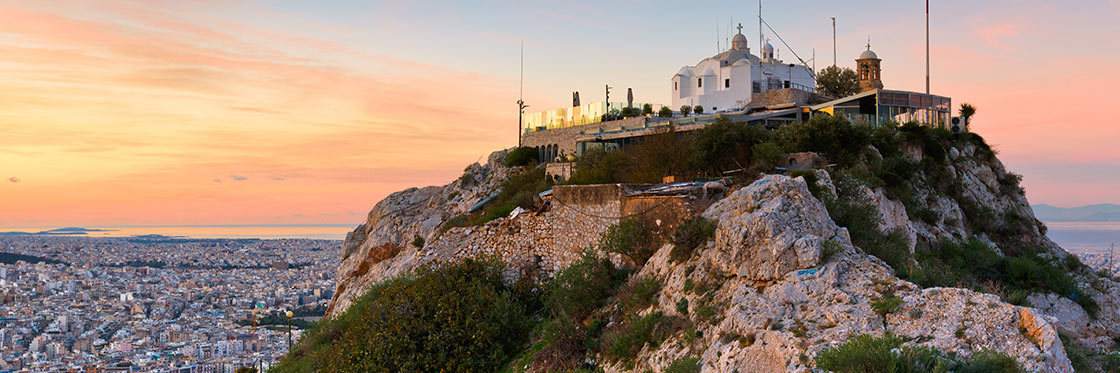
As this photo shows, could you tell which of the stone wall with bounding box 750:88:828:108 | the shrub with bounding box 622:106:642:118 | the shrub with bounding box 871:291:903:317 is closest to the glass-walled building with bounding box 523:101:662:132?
the shrub with bounding box 622:106:642:118

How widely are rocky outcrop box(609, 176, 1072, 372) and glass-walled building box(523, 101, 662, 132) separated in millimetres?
25549

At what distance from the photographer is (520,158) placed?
39.4 meters

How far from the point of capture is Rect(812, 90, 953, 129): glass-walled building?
2812cm

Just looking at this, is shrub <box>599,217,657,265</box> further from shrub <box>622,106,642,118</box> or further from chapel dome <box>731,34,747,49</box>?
chapel dome <box>731,34,747,49</box>

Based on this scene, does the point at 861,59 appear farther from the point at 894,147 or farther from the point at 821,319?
the point at 821,319

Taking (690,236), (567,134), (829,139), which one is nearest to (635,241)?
(690,236)

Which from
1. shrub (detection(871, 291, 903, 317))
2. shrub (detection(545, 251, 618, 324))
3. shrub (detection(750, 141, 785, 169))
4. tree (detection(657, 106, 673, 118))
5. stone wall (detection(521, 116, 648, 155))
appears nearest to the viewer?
shrub (detection(871, 291, 903, 317))

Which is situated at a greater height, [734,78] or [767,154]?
[734,78]

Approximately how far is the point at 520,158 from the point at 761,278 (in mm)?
27542

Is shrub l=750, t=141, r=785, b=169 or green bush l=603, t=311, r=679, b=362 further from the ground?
shrub l=750, t=141, r=785, b=169

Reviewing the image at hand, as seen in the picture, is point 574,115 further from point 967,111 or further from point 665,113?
point 967,111

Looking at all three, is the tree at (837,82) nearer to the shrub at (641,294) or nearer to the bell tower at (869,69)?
the bell tower at (869,69)

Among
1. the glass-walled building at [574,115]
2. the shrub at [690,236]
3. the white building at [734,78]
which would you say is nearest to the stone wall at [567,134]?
the glass-walled building at [574,115]

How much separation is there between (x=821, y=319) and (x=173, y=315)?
6570 centimetres
